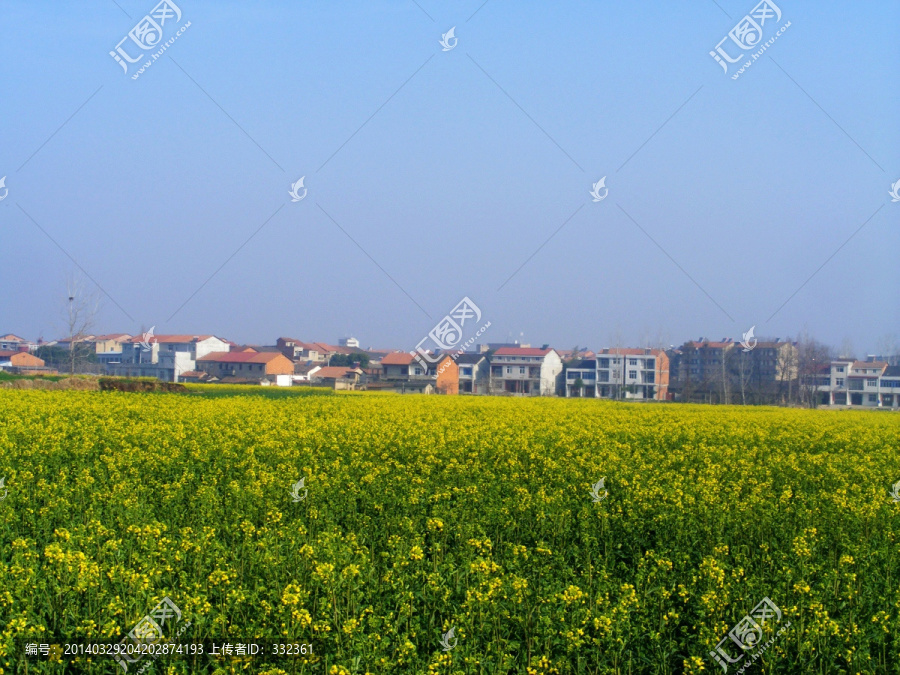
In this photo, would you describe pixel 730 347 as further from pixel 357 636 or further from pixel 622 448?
pixel 357 636

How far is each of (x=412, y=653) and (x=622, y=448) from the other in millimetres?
12702

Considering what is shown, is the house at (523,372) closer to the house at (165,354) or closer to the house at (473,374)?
the house at (473,374)

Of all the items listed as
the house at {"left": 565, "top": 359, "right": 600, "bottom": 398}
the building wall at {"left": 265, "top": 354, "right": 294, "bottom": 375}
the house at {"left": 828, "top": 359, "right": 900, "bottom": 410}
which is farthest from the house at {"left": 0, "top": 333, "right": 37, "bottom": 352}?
the house at {"left": 828, "top": 359, "right": 900, "bottom": 410}

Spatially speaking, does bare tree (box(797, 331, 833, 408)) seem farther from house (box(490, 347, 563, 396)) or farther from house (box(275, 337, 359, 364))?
house (box(275, 337, 359, 364))

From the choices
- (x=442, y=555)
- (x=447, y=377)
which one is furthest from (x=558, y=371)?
(x=442, y=555)

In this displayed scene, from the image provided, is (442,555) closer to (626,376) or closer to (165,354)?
(626,376)

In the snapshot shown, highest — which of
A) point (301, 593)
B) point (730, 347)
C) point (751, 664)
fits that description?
point (730, 347)

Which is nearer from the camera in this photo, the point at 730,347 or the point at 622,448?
the point at 622,448

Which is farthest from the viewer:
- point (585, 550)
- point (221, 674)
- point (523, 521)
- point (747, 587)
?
point (523, 521)

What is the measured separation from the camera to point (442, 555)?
30.3 ft

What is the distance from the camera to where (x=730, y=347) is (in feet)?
351

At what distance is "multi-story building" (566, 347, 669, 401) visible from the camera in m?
102

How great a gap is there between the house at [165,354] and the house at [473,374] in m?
39.4

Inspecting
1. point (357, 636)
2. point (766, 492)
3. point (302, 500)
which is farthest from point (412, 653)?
point (766, 492)
